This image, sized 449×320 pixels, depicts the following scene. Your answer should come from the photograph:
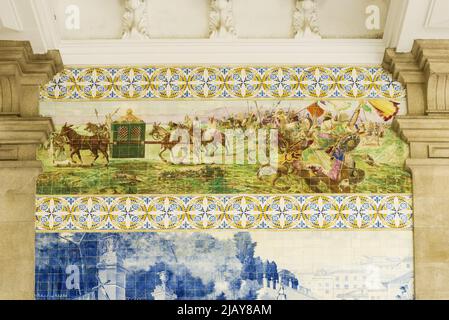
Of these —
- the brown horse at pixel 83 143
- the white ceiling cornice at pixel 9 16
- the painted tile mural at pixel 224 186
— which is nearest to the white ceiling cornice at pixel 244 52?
the painted tile mural at pixel 224 186

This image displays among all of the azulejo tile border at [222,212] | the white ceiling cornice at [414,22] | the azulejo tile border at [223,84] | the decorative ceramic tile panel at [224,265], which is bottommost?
the decorative ceramic tile panel at [224,265]

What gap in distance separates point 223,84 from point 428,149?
87.3 inches

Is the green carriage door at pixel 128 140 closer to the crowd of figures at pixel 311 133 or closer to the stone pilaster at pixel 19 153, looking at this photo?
the crowd of figures at pixel 311 133

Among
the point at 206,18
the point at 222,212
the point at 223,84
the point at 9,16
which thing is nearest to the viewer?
the point at 9,16

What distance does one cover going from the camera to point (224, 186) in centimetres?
1024

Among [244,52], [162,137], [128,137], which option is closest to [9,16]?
[128,137]

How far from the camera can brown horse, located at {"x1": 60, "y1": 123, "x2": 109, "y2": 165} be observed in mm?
10422

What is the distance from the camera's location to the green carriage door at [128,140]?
10.4m

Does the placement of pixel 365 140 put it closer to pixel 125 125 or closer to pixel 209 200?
pixel 209 200

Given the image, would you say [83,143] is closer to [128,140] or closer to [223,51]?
[128,140]

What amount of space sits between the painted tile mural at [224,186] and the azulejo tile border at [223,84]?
0.01 m

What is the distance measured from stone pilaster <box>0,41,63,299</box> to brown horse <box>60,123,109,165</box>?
0.21m

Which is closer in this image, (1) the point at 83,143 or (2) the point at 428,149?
(2) the point at 428,149

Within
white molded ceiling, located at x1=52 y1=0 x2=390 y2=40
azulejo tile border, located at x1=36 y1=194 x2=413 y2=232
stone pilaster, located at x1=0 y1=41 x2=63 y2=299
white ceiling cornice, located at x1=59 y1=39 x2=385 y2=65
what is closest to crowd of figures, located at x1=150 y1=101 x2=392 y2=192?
azulejo tile border, located at x1=36 y1=194 x2=413 y2=232
